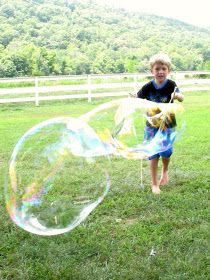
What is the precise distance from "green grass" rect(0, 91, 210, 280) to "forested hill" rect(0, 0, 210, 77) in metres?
21.6

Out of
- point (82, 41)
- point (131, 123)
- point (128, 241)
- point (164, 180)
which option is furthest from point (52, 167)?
point (82, 41)

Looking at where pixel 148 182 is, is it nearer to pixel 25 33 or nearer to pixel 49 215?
pixel 49 215

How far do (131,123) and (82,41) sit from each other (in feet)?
114

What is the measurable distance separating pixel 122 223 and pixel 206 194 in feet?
3.37

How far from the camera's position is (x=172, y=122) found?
14.2 ft

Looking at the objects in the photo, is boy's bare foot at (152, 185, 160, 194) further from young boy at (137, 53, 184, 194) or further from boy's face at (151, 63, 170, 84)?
boy's face at (151, 63, 170, 84)

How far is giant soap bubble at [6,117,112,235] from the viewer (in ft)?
10.5

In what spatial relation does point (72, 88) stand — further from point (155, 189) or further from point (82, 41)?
point (82, 41)

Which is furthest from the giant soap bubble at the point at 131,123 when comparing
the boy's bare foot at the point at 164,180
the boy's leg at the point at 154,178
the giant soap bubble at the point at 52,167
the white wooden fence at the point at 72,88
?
the white wooden fence at the point at 72,88

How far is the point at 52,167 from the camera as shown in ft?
10.8

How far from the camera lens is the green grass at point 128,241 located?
2.88 m

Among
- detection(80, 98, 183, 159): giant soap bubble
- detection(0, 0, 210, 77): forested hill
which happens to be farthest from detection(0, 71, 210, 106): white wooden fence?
detection(80, 98, 183, 159): giant soap bubble

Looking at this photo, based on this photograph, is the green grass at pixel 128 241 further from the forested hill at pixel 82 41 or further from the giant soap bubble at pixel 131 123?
the forested hill at pixel 82 41

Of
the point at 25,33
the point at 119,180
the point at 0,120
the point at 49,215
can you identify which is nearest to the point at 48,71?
the point at 25,33
